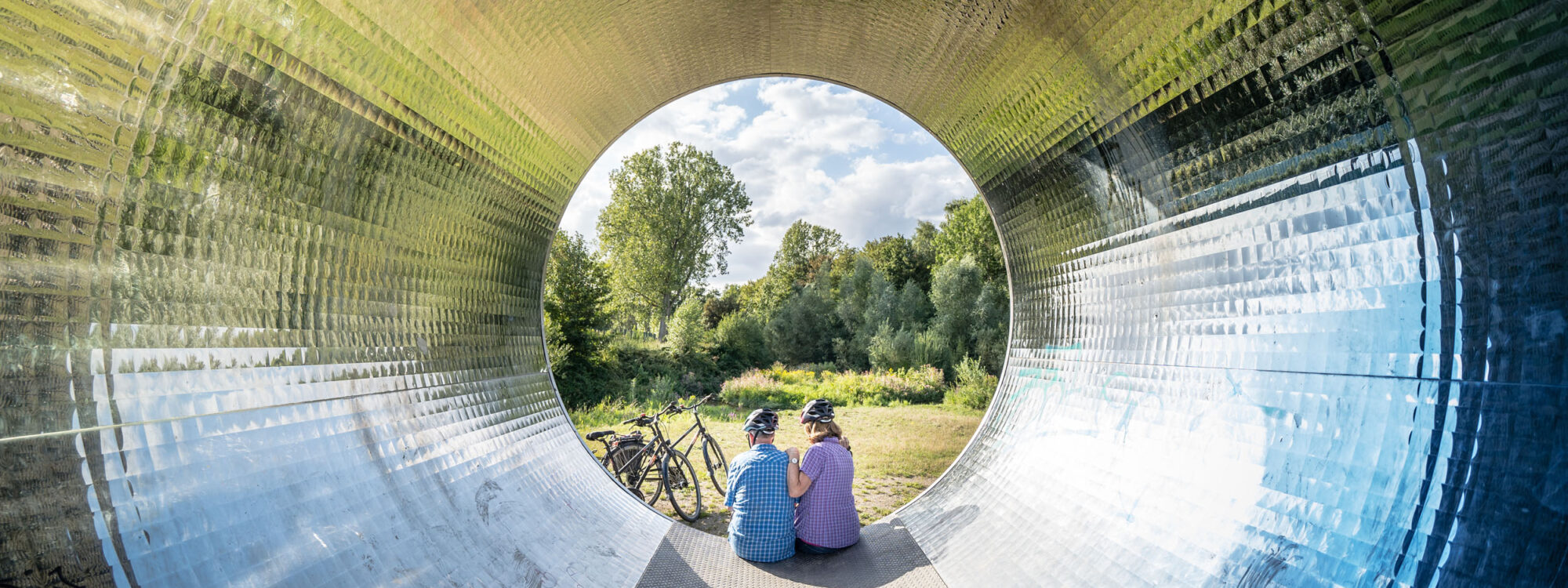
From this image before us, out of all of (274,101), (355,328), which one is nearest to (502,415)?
(355,328)

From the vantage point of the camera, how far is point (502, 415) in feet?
11.1

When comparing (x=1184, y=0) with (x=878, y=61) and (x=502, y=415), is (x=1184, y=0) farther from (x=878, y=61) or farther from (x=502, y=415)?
(x=502, y=415)

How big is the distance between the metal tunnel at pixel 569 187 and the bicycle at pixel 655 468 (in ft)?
3.76

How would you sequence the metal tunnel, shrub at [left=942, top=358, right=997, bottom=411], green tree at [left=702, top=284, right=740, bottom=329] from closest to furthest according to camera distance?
the metal tunnel
shrub at [left=942, top=358, right=997, bottom=411]
green tree at [left=702, top=284, right=740, bottom=329]

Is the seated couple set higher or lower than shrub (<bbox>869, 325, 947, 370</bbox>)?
lower

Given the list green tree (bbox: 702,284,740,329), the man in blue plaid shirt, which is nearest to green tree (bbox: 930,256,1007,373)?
green tree (bbox: 702,284,740,329)

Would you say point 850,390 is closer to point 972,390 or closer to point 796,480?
point 972,390

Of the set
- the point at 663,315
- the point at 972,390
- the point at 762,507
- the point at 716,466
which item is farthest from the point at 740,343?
the point at 762,507

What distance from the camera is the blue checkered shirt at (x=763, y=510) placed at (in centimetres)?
355

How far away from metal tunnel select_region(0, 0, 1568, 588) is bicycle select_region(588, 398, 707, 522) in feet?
3.76

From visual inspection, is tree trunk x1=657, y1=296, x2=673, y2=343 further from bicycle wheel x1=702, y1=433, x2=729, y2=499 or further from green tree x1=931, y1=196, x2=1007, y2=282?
bicycle wheel x1=702, y1=433, x2=729, y2=499

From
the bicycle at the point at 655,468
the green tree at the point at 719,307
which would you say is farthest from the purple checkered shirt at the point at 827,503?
the green tree at the point at 719,307

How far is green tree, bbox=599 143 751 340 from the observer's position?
20.8m

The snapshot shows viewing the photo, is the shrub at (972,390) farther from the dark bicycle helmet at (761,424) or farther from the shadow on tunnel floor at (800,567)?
the dark bicycle helmet at (761,424)
